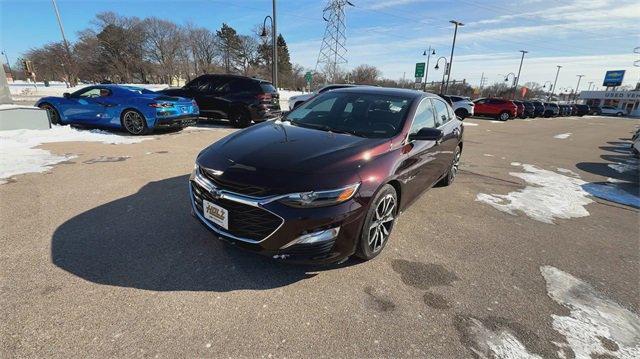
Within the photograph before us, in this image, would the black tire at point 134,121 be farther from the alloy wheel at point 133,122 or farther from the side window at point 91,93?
the side window at point 91,93

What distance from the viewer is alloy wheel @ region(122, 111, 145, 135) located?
8312 mm

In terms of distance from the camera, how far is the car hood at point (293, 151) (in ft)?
8.60

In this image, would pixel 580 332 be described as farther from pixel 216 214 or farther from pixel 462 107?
pixel 462 107

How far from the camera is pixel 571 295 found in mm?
2865

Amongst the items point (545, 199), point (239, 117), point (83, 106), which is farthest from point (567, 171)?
point (83, 106)

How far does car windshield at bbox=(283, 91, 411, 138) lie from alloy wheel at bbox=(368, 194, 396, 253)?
27.2 inches

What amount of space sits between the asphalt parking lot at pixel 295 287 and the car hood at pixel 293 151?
0.88m

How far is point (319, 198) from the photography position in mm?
2461

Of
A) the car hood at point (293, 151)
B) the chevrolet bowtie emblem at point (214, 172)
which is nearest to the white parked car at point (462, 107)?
the car hood at point (293, 151)

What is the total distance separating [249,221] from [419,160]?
209 cm

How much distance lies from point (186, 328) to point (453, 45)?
3804 cm

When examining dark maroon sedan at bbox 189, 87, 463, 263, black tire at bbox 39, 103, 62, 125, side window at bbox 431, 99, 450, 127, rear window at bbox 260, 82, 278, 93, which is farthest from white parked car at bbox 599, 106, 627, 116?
black tire at bbox 39, 103, 62, 125

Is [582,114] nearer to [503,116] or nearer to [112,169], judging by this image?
[503,116]

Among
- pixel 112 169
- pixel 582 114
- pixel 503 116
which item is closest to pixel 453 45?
pixel 503 116
